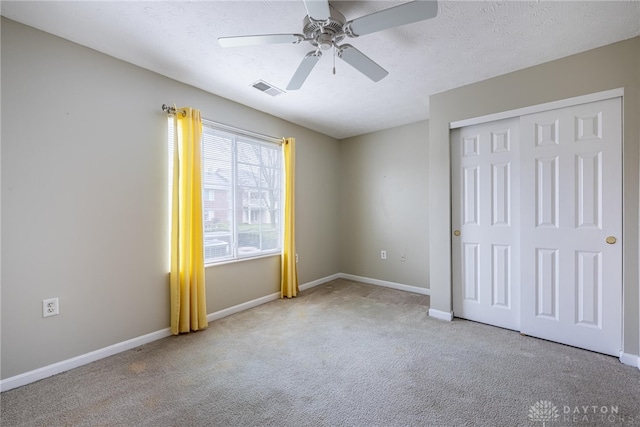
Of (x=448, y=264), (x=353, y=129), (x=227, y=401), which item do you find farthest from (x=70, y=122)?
(x=448, y=264)

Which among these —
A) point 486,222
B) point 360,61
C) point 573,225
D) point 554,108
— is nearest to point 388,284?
point 486,222

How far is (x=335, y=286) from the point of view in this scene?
175 inches

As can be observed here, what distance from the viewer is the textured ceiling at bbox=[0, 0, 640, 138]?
1.81 meters

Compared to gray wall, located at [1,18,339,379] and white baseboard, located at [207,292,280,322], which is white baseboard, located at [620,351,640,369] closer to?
white baseboard, located at [207,292,280,322]

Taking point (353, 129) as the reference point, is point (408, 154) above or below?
below

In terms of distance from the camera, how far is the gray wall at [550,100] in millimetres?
2154

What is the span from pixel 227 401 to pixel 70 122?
2.34 meters

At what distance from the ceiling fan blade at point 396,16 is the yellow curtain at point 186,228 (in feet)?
6.14

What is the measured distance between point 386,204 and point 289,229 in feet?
5.35

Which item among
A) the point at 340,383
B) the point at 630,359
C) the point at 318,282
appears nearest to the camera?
the point at 340,383

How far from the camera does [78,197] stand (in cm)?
218

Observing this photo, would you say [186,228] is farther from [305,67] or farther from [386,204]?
[386,204]

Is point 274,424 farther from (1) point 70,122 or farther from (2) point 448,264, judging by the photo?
(1) point 70,122

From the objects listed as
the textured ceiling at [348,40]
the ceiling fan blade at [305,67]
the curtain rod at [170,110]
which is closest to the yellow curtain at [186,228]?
the curtain rod at [170,110]
